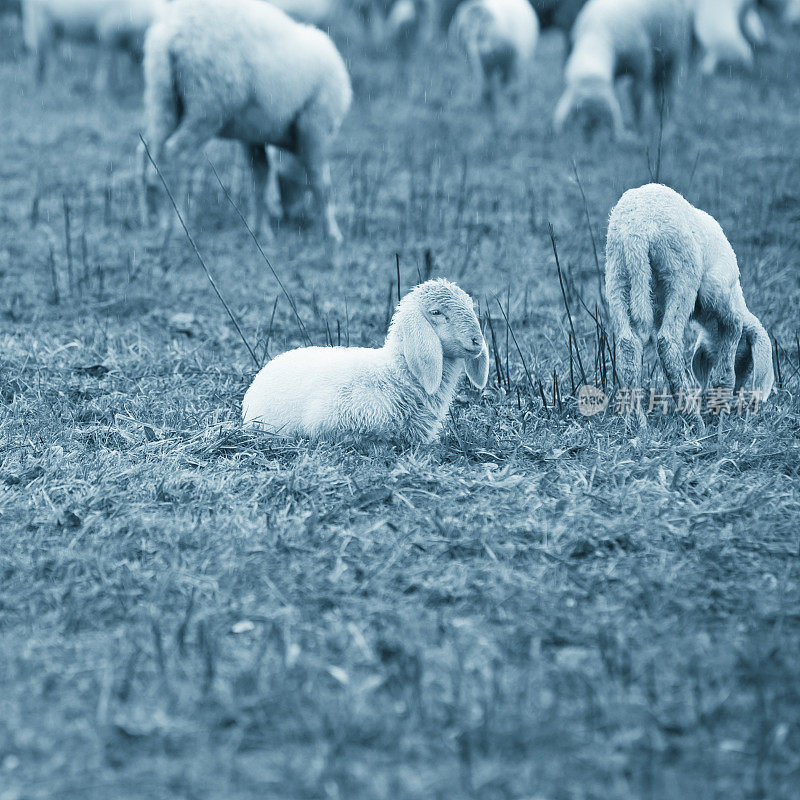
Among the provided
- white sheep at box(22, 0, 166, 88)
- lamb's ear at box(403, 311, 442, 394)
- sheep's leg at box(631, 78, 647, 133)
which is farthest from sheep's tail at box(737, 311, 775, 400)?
white sheep at box(22, 0, 166, 88)

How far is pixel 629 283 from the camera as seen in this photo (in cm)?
388

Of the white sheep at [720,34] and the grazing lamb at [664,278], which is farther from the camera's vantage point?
the white sheep at [720,34]

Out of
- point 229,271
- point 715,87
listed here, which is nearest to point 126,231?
point 229,271

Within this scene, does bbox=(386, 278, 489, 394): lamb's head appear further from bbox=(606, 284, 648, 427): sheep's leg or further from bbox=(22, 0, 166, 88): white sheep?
bbox=(22, 0, 166, 88): white sheep

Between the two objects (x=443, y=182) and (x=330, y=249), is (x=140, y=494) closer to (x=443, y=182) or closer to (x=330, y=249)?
(x=330, y=249)

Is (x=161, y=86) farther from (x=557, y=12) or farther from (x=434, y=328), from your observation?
(x=557, y=12)

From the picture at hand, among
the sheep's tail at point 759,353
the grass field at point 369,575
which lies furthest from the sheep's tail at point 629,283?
the sheep's tail at point 759,353

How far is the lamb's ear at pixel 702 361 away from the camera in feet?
13.8

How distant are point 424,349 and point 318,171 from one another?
12.5 feet

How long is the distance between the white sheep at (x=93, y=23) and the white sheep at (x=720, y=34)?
19.5ft

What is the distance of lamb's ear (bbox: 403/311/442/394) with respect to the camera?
3.65 meters

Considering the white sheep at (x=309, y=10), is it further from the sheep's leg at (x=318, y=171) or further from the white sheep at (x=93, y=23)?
the sheep's leg at (x=318, y=171)

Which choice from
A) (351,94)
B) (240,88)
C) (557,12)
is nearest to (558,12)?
(557,12)

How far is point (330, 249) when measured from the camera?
6.81m
